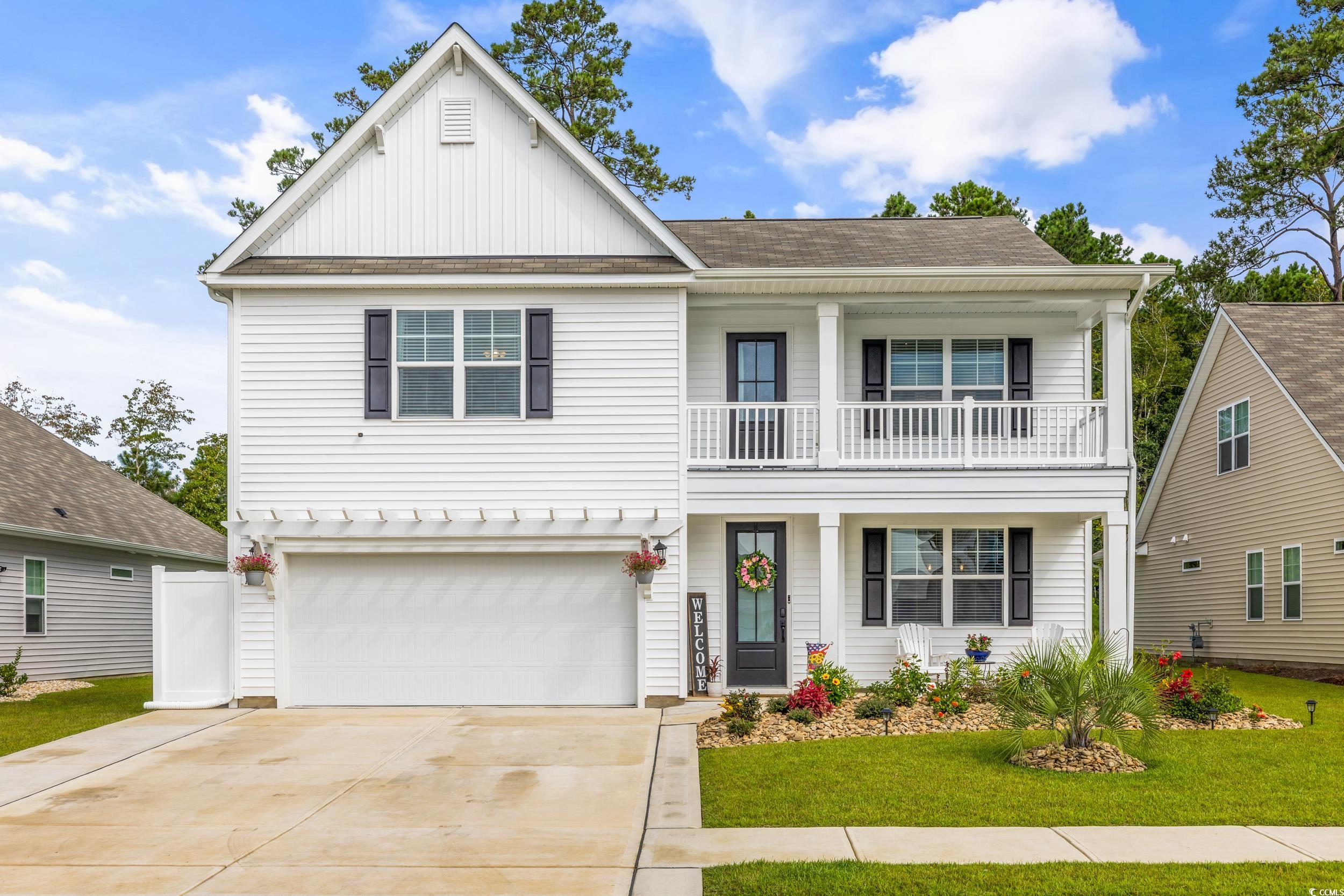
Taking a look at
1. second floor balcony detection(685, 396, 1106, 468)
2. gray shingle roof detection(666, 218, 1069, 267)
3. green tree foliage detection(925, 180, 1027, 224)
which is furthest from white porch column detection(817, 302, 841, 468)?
green tree foliage detection(925, 180, 1027, 224)

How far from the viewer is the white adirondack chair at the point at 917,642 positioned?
13391mm

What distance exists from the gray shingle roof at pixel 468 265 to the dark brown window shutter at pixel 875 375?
3.16 metres

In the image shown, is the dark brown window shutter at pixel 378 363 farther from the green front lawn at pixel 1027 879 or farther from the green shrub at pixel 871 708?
the green front lawn at pixel 1027 879

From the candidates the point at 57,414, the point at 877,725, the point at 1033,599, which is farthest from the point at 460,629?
the point at 57,414

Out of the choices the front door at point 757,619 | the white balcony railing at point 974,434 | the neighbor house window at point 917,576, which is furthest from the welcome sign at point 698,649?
the neighbor house window at point 917,576

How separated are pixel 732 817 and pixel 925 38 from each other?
22.3m

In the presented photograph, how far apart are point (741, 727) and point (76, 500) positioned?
47.1 ft

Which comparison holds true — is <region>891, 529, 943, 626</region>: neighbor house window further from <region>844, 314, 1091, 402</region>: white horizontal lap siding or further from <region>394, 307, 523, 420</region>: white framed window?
<region>394, 307, 523, 420</region>: white framed window

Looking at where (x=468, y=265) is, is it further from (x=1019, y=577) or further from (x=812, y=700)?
(x=1019, y=577)

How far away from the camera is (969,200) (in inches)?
1151

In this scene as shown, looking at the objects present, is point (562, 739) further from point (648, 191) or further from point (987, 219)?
point (648, 191)

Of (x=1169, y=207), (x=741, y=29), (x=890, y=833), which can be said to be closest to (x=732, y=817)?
(x=890, y=833)

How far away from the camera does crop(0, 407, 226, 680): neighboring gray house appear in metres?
16.6

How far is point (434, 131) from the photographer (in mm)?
13141
